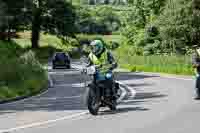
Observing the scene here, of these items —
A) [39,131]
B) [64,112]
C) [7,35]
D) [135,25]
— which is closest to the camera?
[39,131]

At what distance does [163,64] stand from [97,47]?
1336 inches

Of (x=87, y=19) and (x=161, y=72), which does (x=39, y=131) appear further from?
(x=87, y=19)

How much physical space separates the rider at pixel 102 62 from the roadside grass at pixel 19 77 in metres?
7.17

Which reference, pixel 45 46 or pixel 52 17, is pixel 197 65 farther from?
pixel 45 46

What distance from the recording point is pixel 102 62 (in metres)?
16.8

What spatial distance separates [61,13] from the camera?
312 feet

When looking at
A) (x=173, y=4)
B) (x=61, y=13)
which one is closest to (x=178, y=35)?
(x=173, y=4)

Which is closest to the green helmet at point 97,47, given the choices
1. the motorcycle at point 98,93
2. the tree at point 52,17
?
the motorcycle at point 98,93

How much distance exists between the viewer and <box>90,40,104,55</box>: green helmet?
16781 millimetres

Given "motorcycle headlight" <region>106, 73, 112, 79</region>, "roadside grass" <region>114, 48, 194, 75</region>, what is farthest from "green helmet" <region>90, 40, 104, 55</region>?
"roadside grass" <region>114, 48, 194, 75</region>

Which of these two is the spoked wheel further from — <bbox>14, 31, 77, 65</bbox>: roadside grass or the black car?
<bbox>14, 31, 77, 65</bbox>: roadside grass

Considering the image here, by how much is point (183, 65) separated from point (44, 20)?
5063cm

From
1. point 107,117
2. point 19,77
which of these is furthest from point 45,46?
point 107,117

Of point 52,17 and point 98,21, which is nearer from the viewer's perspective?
point 52,17
